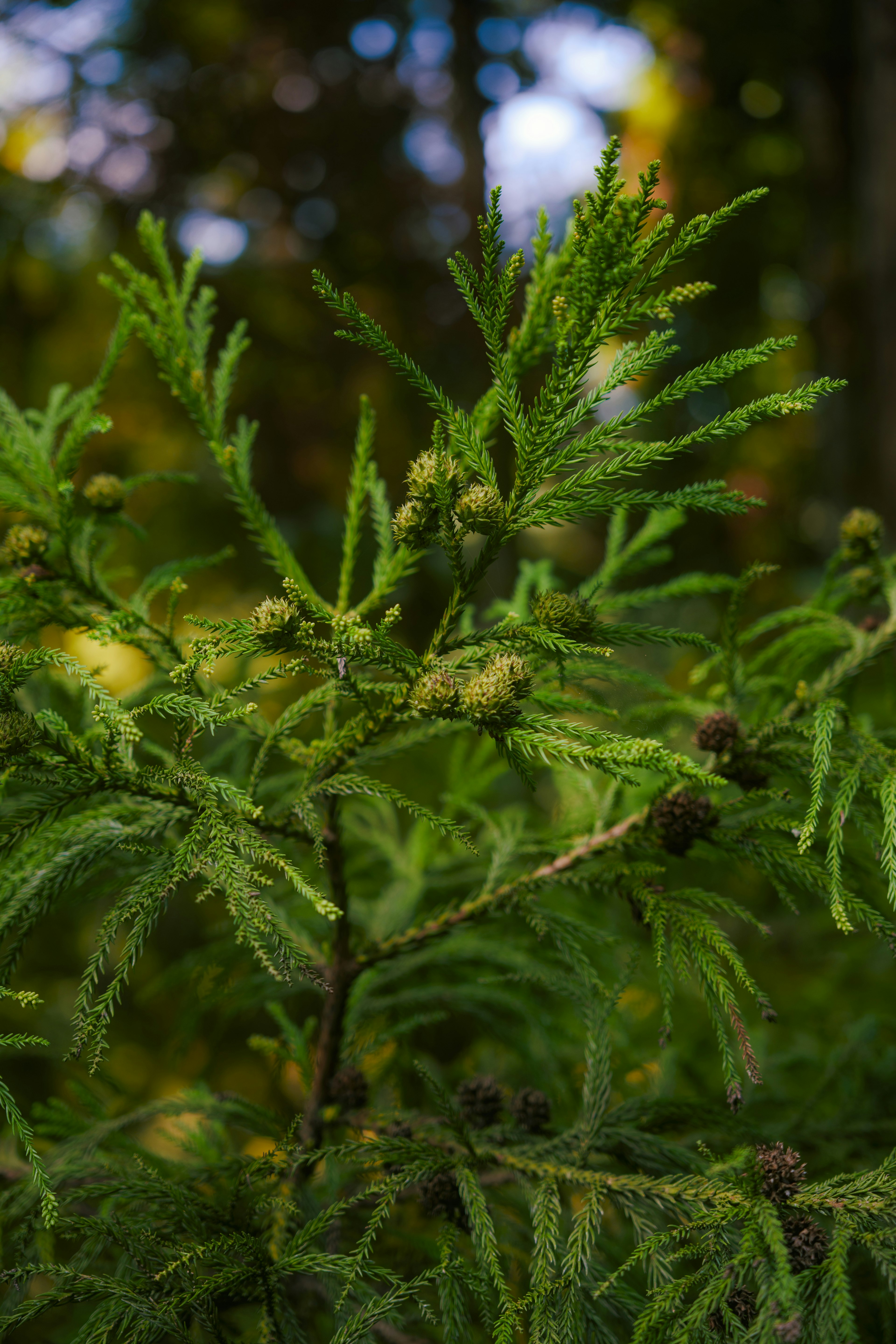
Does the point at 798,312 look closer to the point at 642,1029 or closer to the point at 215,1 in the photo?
the point at 215,1

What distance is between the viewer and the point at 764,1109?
4.47ft

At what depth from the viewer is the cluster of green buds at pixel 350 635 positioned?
672 millimetres

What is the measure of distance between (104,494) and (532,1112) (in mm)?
970

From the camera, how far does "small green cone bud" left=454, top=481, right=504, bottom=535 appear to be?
69 cm

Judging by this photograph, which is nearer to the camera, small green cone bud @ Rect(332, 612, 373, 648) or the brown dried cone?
small green cone bud @ Rect(332, 612, 373, 648)

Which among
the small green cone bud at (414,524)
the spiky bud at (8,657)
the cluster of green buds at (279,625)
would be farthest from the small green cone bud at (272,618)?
the spiky bud at (8,657)

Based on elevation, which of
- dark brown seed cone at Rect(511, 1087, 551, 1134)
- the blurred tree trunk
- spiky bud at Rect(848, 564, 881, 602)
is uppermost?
the blurred tree trunk

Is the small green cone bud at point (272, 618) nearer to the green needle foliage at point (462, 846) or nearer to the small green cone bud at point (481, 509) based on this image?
the green needle foliage at point (462, 846)

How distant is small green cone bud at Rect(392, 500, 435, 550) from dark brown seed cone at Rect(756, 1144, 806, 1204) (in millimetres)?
671

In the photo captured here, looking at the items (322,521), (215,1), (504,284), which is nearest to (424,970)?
(504,284)

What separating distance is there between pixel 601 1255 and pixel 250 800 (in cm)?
77

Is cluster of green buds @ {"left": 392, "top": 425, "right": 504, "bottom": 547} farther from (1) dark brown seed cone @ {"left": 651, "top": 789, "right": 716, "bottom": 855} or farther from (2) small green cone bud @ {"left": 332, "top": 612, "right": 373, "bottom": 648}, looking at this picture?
(1) dark brown seed cone @ {"left": 651, "top": 789, "right": 716, "bottom": 855}

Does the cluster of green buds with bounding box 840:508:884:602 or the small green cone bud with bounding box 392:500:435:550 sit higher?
the small green cone bud with bounding box 392:500:435:550

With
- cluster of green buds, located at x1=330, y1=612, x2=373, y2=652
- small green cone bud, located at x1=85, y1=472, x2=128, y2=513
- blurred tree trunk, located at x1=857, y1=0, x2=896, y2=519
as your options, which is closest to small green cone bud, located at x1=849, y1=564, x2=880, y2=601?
cluster of green buds, located at x1=330, y1=612, x2=373, y2=652
